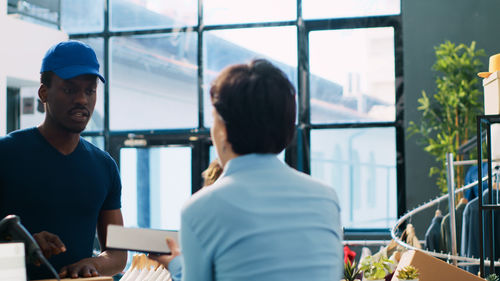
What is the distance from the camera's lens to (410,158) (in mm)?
5949

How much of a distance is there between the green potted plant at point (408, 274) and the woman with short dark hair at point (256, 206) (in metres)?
0.86

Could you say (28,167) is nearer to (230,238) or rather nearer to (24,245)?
(24,245)

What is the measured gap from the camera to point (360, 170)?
6.14 meters

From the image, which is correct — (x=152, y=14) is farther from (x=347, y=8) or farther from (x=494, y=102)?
(x=494, y=102)

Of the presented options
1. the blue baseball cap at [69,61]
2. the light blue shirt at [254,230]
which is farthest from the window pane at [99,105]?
the light blue shirt at [254,230]

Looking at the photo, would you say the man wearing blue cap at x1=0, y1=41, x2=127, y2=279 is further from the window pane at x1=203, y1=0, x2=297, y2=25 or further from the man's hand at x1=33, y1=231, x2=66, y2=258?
the window pane at x1=203, y1=0, x2=297, y2=25

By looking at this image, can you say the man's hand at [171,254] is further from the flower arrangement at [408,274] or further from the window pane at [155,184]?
the window pane at [155,184]

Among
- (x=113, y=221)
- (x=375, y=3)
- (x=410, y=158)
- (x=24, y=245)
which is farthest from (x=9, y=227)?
(x=375, y=3)

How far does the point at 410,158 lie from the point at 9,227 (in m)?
5.16

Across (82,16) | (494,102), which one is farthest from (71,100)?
(82,16)

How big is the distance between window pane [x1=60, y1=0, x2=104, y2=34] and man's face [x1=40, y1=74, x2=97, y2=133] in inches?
209

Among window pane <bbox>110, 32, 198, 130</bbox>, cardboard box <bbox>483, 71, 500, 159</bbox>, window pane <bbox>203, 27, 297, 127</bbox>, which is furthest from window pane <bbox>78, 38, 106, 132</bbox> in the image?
cardboard box <bbox>483, 71, 500, 159</bbox>

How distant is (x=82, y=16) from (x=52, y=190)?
5567mm

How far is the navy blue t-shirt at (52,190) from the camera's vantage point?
5.63 feet
